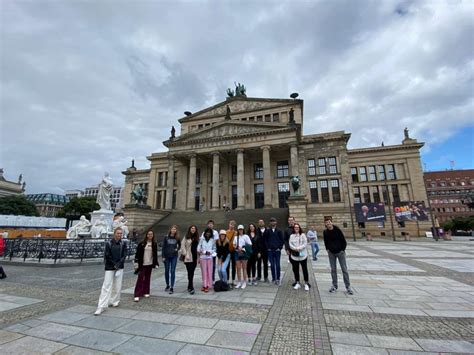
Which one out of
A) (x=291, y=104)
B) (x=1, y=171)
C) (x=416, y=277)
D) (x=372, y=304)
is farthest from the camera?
(x=1, y=171)

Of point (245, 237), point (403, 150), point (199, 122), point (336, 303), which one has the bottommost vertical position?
point (336, 303)

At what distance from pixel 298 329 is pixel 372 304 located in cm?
241

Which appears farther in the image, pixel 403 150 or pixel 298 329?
pixel 403 150

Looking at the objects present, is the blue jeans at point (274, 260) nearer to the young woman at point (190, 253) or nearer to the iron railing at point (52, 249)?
the young woman at point (190, 253)

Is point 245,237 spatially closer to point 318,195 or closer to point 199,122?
point 318,195

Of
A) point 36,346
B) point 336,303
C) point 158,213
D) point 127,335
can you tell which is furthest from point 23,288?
point 158,213

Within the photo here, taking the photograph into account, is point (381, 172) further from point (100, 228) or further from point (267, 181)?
point (100, 228)

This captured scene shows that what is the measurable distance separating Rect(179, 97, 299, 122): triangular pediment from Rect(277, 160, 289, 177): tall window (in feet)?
34.8

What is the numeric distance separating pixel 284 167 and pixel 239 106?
48.7ft

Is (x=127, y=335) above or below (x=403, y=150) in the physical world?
below

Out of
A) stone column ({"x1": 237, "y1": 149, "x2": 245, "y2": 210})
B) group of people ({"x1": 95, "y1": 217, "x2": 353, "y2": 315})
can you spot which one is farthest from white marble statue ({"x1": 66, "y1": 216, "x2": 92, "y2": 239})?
stone column ({"x1": 237, "y1": 149, "x2": 245, "y2": 210})

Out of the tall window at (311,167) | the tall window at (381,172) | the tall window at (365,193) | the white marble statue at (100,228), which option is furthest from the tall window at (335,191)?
the white marble statue at (100,228)

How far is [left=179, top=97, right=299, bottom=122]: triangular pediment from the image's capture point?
40.2 m

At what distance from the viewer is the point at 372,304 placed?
5285 mm
